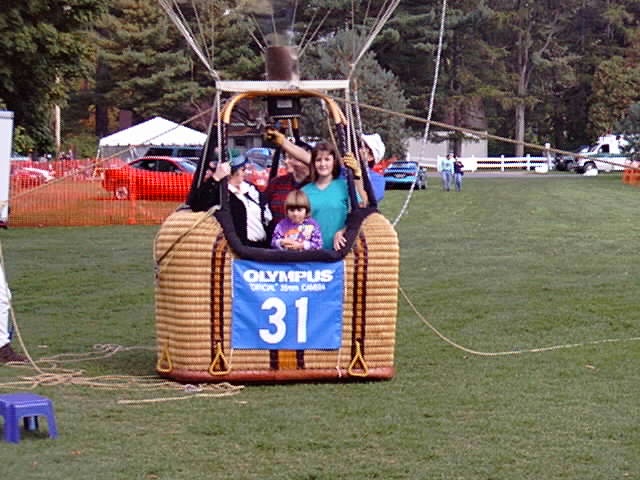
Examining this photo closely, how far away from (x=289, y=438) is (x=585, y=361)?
10.1ft

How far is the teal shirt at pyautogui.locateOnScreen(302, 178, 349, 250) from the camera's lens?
8.54 meters

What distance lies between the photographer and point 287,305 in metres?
8.28

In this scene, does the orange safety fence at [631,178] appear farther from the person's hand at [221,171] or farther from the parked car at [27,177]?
the person's hand at [221,171]

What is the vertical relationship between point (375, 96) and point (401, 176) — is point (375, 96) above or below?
above

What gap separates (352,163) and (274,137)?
0.54 metres

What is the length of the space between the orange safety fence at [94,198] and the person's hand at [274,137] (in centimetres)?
1650

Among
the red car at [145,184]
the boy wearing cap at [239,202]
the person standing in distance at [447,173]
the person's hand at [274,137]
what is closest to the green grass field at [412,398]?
the boy wearing cap at [239,202]

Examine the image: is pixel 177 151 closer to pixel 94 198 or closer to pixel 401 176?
pixel 401 176

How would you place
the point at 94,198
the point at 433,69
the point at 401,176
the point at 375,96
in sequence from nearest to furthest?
1. the point at 94,198
2. the point at 401,176
3. the point at 375,96
4. the point at 433,69

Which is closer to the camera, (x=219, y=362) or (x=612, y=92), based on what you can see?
(x=219, y=362)

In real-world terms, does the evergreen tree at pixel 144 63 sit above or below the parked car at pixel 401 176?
above

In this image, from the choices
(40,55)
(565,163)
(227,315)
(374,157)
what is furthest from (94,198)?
(565,163)

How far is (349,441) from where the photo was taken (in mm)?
6617

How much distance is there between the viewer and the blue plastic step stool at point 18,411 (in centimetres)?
649
